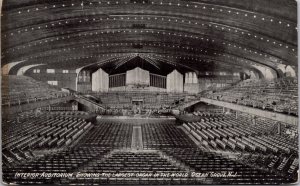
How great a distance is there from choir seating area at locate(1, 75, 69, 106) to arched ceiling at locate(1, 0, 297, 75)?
2.30ft

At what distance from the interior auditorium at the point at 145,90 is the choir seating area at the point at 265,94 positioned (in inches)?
2.6

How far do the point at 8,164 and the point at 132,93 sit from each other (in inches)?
219

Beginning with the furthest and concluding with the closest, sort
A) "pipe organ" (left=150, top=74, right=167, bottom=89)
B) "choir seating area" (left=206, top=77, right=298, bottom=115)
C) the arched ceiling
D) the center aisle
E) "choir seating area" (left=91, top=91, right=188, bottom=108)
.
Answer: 1. "pipe organ" (left=150, top=74, right=167, bottom=89)
2. "choir seating area" (left=91, top=91, right=188, bottom=108)
3. "choir seating area" (left=206, top=77, right=298, bottom=115)
4. the center aisle
5. the arched ceiling

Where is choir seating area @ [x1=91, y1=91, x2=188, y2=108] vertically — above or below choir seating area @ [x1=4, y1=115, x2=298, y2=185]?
above

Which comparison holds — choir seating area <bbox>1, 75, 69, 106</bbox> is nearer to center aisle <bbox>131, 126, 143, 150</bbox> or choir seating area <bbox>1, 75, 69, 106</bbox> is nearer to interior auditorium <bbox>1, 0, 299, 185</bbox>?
interior auditorium <bbox>1, 0, 299, 185</bbox>

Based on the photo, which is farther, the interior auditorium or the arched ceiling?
the arched ceiling

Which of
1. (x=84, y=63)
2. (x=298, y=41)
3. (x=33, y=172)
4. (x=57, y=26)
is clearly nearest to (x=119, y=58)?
(x=84, y=63)

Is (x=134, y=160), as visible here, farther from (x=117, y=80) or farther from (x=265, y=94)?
(x=265, y=94)

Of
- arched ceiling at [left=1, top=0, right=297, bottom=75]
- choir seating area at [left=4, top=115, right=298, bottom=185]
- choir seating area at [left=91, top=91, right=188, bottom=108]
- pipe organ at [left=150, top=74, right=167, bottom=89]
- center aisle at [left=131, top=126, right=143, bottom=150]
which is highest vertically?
arched ceiling at [left=1, top=0, right=297, bottom=75]

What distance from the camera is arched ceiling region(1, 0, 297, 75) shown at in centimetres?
1099

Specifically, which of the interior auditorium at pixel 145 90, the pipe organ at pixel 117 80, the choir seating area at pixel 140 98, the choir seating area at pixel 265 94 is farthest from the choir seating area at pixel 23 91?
the choir seating area at pixel 265 94

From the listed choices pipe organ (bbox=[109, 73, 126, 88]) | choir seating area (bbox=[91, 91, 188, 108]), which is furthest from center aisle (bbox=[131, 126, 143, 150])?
pipe organ (bbox=[109, 73, 126, 88])

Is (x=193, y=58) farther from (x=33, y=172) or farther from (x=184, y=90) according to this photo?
(x=33, y=172)

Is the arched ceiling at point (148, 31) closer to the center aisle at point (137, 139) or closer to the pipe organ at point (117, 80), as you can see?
the pipe organ at point (117, 80)
